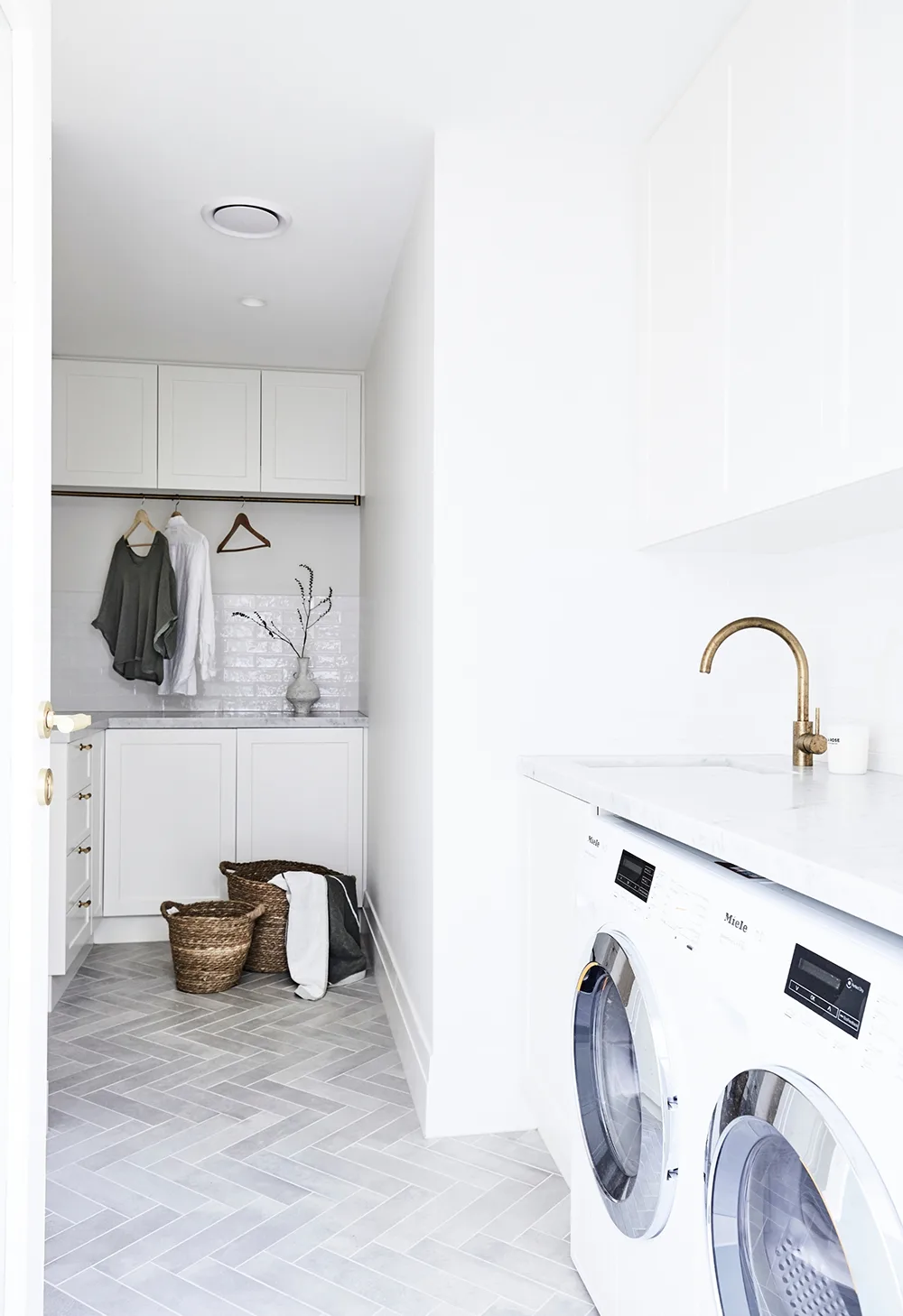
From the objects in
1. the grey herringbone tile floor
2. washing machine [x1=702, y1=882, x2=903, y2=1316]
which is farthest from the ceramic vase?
washing machine [x1=702, y1=882, x2=903, y2=1316]

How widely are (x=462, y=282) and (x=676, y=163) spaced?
54 cm

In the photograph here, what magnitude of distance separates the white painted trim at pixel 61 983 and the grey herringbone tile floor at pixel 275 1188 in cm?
13

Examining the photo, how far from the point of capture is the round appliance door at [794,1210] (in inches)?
33.5

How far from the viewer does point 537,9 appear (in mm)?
1968

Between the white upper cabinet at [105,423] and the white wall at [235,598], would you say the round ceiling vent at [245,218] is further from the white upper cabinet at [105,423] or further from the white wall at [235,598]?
the white wall at [235,598]

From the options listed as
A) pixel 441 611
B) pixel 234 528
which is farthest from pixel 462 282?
pixel 234 528

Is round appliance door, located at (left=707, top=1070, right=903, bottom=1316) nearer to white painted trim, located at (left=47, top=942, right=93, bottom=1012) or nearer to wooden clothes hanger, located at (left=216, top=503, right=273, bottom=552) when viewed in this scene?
white painted trim, located at (left=47, top=942, right=93, bottom=1012)

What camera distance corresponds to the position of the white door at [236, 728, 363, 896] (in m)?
3.99

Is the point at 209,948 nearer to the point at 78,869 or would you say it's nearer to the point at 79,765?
the point at 78,869

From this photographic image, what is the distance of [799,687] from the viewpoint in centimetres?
220

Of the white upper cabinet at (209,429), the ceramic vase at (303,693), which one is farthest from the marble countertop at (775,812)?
the white upper cabinet at (209,429)

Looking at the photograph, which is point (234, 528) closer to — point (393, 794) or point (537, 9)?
point (393, 794)

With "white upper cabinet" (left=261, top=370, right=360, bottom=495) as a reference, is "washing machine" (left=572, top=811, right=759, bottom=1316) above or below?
below

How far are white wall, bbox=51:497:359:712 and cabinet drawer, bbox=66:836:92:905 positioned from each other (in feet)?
3.23
